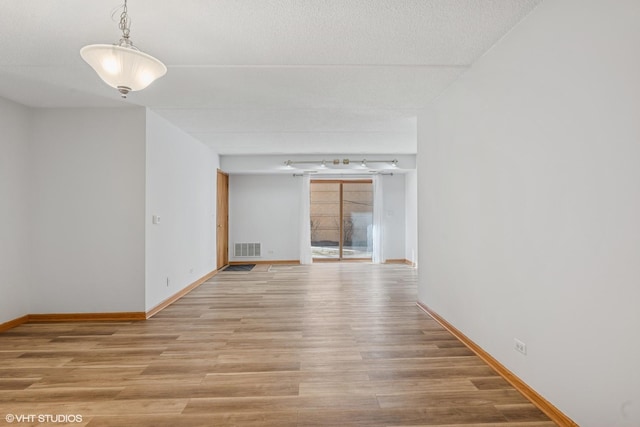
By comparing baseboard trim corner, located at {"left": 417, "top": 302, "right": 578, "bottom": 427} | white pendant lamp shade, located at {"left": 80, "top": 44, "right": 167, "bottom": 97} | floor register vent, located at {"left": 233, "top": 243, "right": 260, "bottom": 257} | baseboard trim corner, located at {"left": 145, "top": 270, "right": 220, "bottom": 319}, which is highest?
white pendant lamp shade, located at {"left": 80, "top": 44, "right": 167, "bottom": 97}

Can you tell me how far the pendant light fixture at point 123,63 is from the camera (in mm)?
1785

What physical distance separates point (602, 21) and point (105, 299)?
5.01m

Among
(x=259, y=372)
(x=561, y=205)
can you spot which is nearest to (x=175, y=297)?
(x=259, y=372)

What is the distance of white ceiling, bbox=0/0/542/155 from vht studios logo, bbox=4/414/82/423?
2.57m

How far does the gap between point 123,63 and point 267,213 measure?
21.5ft

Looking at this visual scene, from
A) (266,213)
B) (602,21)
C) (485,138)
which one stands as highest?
(602,21)

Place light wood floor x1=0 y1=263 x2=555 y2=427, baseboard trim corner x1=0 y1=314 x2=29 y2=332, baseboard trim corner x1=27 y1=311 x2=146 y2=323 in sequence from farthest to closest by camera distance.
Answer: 1. baseboard trim corner x1=27 y1=311 x2=146 y2=323
2. baseboard trim corner x1=0 y1=314 x2=29 y2=332
3. light wood floor x1=0 y1=263 x2=555 y2=427

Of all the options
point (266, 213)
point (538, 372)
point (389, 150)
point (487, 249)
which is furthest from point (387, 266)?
point (538, 372)

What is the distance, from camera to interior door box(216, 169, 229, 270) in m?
7.38

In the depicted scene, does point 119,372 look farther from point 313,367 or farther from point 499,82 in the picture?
point 499,82

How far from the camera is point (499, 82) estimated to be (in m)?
2.52

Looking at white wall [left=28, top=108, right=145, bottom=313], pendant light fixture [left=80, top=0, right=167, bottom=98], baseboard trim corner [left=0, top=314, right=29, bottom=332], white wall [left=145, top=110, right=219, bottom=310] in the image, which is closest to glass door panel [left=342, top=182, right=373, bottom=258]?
white wall [left=145, top=110, right=219, bottom=310]

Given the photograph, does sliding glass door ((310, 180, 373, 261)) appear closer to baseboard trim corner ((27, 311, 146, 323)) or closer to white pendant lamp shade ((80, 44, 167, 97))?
baseboard trim corner ((27, 311, 146, 323))

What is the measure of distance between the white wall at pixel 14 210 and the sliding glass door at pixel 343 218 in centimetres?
572
